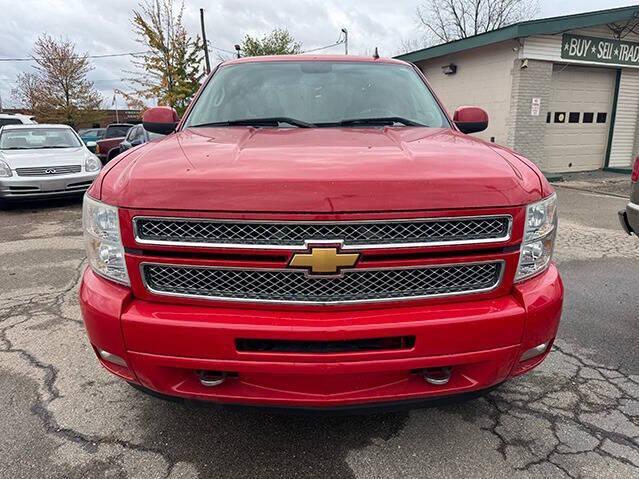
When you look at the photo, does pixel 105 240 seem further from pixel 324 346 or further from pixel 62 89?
pixel 62 89

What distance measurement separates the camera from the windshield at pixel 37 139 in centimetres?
911

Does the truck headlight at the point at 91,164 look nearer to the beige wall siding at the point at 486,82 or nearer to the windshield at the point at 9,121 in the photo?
the windshield at the point at 9,121

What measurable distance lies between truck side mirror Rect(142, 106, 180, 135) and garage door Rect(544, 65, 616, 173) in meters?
12.2

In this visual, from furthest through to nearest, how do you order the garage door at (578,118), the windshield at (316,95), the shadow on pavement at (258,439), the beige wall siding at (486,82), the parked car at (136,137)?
the garage door at (578,118) < the beige wall siding at (486,82) < the parked car at (136,137) < the windshield at (316,95) < the shadow on pavement at (258,439)

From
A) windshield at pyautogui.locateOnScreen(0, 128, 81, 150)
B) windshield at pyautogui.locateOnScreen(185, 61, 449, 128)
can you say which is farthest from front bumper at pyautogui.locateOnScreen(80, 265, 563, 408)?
windshield at pyautogui.locateOnScreen(0, 128, 81, 150)

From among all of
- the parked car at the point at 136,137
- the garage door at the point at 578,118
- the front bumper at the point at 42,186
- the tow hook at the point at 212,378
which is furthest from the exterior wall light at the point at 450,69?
the tow hook at the point at 212,378

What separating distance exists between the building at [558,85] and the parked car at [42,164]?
1025cm

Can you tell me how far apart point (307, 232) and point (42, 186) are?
27.4 ft

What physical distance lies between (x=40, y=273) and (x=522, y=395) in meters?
4.81

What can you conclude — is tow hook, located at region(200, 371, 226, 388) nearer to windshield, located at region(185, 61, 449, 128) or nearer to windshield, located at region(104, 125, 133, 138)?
windshield, located at region(185, 61, 449, 128)

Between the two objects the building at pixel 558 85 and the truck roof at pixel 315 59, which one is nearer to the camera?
the truck roof at pixel 315 59

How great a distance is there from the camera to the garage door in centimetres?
1304

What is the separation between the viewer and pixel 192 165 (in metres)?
1.89

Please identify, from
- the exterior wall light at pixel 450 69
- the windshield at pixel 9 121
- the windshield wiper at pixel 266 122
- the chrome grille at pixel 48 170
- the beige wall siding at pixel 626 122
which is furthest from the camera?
the windshield at pixel 9 121
